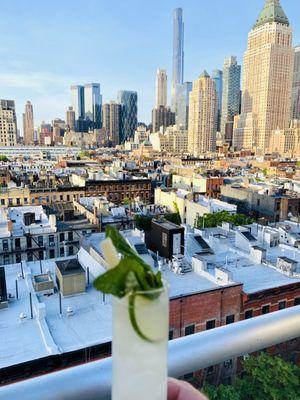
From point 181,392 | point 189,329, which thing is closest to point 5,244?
point 189,329

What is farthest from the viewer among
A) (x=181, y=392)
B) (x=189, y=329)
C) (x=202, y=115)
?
(x=202, y=115)

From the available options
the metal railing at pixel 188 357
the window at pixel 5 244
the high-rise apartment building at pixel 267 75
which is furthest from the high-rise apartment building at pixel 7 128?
the metal railing at pixel 188 357

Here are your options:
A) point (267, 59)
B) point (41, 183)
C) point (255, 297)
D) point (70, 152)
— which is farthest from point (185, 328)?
point (267, 59)

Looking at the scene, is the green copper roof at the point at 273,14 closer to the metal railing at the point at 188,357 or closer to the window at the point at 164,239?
the window at the point at 164,239

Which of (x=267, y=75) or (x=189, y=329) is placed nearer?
(x=189, y=329)

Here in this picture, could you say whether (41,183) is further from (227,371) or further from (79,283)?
(227,371)

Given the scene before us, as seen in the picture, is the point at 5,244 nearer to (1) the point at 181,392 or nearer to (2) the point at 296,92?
A: (1) the point at 181,392

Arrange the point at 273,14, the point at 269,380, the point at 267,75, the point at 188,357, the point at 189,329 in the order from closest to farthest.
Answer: the point at 188,357 → the point at 269,380 → the point at 189,329 → the point at 273,14 → the point at 267,75
